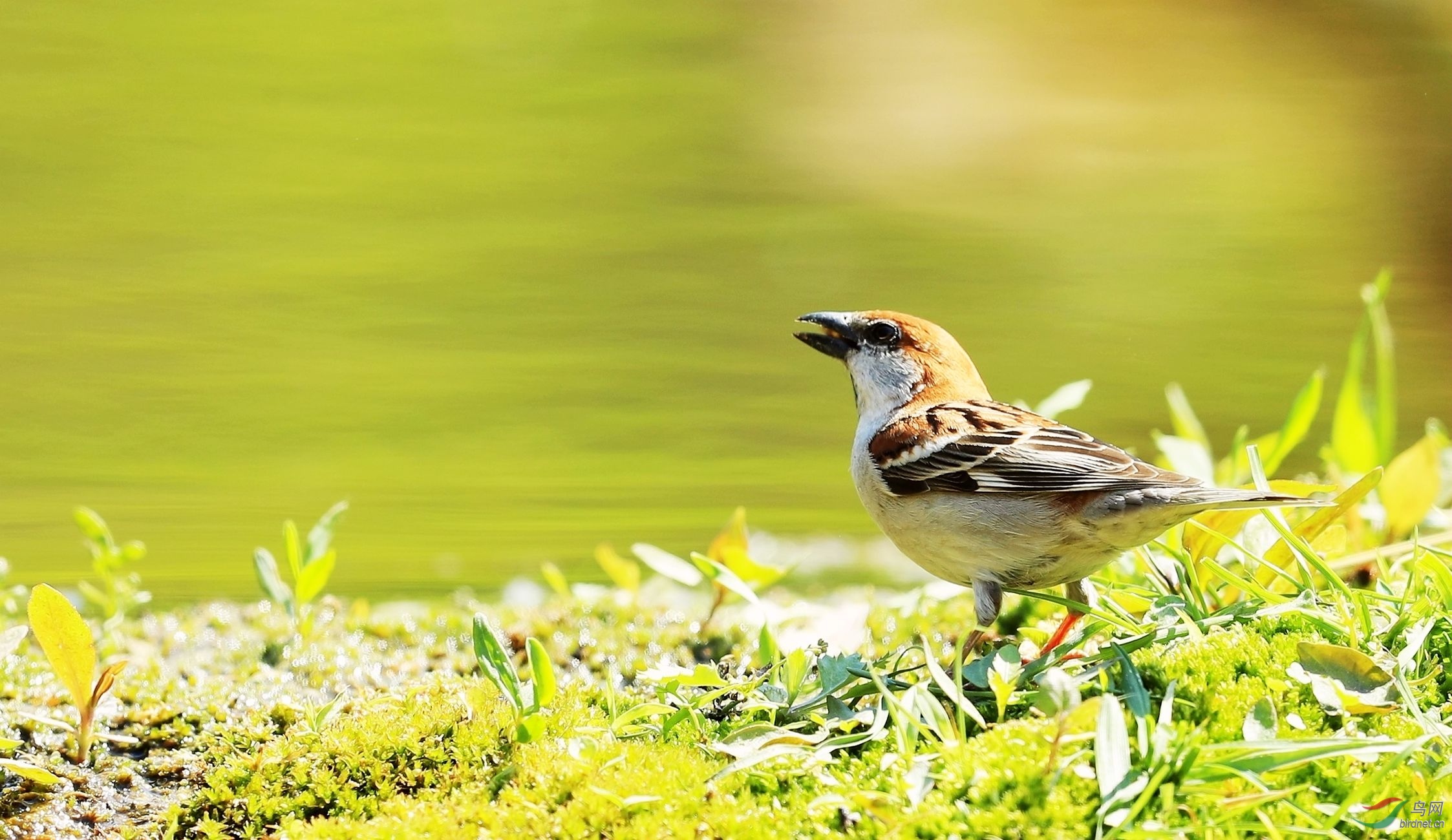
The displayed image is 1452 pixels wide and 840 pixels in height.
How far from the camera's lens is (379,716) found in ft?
5.29

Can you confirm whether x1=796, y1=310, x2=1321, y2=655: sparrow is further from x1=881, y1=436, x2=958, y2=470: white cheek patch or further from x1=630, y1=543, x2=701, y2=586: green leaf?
x1=630, y1=543, x2=701, y2=586: green leaf

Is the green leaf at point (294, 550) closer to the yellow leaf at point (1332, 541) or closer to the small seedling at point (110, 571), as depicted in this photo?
the small seedling at point (110, 571)

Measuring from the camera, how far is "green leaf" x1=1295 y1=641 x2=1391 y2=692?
139cm

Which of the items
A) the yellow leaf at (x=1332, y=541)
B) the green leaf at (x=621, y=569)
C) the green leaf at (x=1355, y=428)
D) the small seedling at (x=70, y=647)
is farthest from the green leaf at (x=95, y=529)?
the green leaf at (x=1355, y=428)

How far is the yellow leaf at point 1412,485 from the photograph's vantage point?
7.06ft

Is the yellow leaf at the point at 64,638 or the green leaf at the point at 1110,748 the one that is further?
the yellow leaf at the point at 64,638

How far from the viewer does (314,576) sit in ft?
7.07

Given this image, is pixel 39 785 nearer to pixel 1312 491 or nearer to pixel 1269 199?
pixel 1312 491

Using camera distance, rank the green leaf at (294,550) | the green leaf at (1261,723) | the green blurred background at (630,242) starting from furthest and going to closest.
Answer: the green blurred background at (630,242) → the green leaf at (294,550) → the green leaf at (1261,723)

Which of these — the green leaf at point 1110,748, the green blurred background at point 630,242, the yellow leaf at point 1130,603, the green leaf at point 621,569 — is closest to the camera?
the green leaf at point 1110,748

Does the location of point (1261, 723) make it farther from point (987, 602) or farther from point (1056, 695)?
point (987, 602)

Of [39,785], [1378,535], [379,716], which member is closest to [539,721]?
[379,716]

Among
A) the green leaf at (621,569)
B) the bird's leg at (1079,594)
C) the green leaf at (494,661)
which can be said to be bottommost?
the green leaf at (621,569)

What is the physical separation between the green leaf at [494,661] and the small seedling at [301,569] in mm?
778
